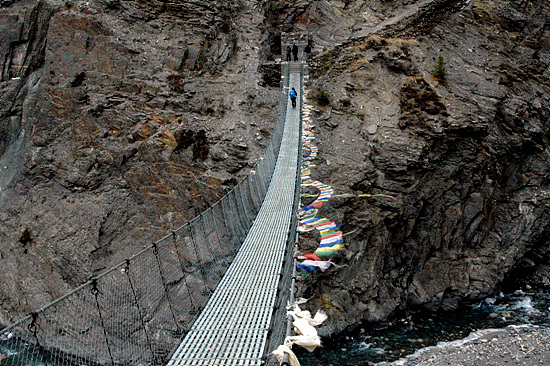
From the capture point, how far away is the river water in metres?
11.3

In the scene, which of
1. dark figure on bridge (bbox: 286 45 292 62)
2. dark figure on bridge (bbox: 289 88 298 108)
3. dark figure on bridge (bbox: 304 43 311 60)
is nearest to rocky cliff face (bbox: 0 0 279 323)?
dark figure on bridge (bbox: 289 88 298 108)

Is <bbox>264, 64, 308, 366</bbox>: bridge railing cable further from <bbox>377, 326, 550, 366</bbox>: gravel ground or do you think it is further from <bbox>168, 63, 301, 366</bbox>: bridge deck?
<bbox>377, 326, 550, 366</bbox>: gravel ground

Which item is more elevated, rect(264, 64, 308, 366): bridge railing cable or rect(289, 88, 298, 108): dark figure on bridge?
rect(289, 88, 298, 108): dark figure on bridge

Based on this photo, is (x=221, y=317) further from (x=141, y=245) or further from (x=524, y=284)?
(x=524, y=284)

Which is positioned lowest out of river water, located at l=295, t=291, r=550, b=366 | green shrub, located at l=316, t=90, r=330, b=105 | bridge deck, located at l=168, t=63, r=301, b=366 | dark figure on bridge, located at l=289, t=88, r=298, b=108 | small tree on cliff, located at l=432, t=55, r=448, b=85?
river water, located at l=295, t=291, r=550, b=366

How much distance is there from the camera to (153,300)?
28.3ft

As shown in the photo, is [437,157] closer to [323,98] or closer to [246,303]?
[323,98]

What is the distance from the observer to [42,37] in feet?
54.7

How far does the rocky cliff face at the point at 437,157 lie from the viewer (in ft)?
43.4

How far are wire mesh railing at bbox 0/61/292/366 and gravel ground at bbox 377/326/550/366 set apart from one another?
19.7ft

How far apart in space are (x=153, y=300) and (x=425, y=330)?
882 cm

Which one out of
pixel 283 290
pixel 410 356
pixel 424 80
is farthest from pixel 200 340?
pixel 424 80

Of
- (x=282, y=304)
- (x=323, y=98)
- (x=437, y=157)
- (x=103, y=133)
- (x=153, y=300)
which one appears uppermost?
(x=323, y=98)

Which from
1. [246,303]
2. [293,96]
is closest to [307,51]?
[293,96]
